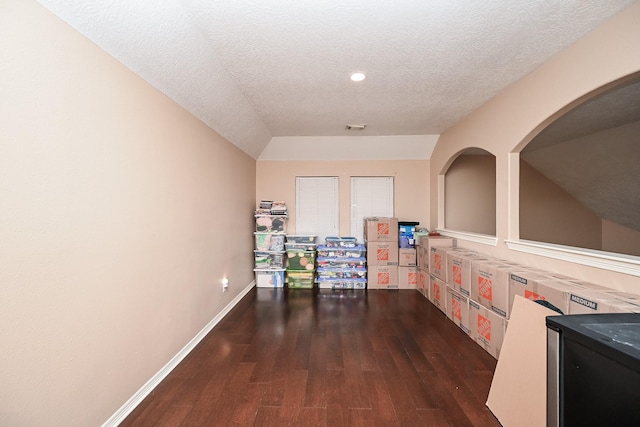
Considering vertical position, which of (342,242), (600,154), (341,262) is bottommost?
(341,262)

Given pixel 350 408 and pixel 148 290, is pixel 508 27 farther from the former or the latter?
pixel 148 290

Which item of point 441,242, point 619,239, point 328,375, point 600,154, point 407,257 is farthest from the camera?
point 619,239

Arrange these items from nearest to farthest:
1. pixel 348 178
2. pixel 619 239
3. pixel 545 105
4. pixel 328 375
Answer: pixel 328 375, pixel 545 105, pixel 619 239, pixel 348 178

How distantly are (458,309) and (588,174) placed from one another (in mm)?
Result: 3257

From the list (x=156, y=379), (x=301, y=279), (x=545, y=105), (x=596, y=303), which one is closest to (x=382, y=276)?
(x=301, y=279)

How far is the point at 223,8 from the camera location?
1.42 meters

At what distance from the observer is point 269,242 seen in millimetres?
3934

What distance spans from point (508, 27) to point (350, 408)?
279 centimetres

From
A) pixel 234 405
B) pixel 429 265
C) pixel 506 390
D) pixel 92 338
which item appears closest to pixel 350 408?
pixel 234 405

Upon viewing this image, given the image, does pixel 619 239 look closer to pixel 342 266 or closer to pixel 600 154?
pixel 600 154

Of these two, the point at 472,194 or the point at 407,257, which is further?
the point at 472,194

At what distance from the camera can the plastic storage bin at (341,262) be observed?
395 centimetres

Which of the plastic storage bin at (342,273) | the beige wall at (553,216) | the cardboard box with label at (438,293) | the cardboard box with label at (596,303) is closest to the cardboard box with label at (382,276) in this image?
the plastic storage bin at (342,273)

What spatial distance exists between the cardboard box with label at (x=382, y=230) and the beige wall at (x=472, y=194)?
1.30 m
